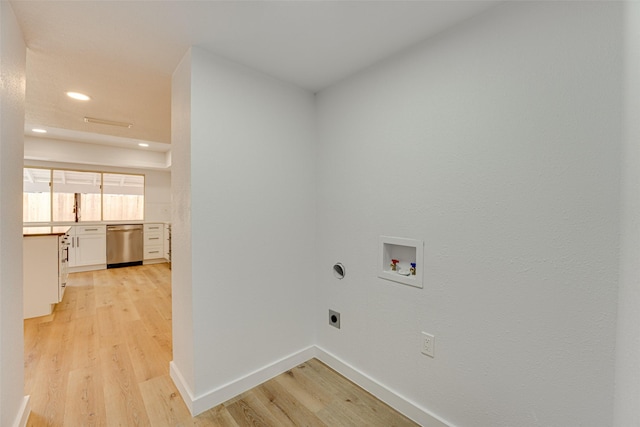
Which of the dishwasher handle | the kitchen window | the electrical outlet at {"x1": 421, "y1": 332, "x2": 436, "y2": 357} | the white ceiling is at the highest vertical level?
the white ceiling

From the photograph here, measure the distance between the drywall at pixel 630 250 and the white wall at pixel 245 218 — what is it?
1721 millimetres

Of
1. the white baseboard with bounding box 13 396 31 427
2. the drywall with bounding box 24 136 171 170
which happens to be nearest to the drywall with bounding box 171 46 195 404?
the white baseboard with bounding box 13 396 31 427

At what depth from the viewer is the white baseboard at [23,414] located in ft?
4.58

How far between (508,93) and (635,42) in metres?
0.39

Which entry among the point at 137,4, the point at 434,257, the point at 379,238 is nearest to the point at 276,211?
the point at 379,238

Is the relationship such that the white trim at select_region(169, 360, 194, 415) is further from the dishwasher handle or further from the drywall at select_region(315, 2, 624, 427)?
the dishwasher handle

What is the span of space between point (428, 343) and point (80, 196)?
652 cm

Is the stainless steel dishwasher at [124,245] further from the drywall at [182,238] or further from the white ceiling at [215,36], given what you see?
the drywall at [182,238]

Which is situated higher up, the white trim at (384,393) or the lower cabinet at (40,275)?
the lower cabinet at (40,275)

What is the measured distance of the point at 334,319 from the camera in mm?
2139

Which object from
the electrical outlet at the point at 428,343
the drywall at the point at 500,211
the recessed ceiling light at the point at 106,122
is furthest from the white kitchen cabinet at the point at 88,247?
the electrical outlet at the point at 428,343

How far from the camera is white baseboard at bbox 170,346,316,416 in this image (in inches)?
64.9

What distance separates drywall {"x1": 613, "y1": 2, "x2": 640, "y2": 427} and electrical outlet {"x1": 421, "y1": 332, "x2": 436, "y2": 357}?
693mm

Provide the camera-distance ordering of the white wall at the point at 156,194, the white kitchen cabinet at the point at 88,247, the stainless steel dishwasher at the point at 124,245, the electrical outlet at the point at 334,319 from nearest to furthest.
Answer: the electrical outlet at the point at 334,319, the white kitchen cabinet at the point at 88,247, the stainless steel dishwasher at the point at 124,245, the white wall at the point at 156,194
